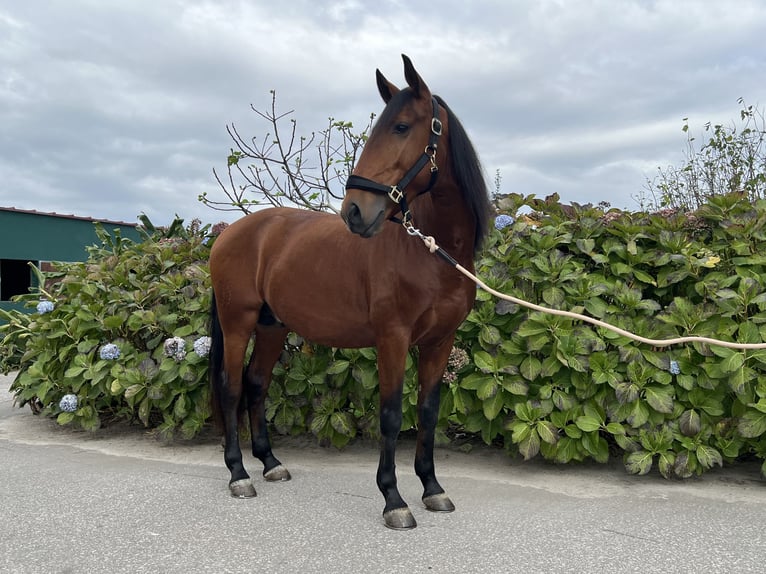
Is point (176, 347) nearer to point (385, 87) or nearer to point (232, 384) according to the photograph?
point (232, 384)

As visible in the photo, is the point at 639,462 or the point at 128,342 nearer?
the point at 639,462

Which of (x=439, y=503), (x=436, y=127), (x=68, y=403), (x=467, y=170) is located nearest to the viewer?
(x=436, y=127)

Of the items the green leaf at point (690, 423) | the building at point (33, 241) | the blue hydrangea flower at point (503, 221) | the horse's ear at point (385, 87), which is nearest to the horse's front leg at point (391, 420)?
the horse's ear at point (385, 87)

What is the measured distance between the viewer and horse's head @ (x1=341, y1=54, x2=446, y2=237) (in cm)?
244

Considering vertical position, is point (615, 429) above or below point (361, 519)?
above

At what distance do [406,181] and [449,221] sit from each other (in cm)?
35

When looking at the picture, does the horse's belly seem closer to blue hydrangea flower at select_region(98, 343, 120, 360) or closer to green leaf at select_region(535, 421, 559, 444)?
green leaf at select_region(535, 421, 559, 444)

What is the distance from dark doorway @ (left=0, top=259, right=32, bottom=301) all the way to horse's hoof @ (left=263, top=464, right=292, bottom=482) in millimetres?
14037

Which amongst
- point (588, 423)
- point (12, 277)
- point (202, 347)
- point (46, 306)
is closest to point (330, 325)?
point (202, 347)

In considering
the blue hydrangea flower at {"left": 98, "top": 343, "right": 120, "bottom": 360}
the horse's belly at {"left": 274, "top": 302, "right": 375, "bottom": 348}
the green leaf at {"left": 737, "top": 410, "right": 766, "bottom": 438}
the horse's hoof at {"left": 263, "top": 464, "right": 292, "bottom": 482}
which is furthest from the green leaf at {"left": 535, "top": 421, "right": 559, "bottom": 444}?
the blue hydrangea flower at {"left": 98, "top": 343, "right": 120, "bottom": 360}

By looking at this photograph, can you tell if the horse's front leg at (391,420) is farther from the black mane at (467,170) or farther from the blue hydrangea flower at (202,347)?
the blue hydrangea flower at (202,347)

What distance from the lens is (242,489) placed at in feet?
10.3

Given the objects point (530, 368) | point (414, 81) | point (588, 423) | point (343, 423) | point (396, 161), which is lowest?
point (343, 423)

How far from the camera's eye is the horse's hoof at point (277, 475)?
136 inches
